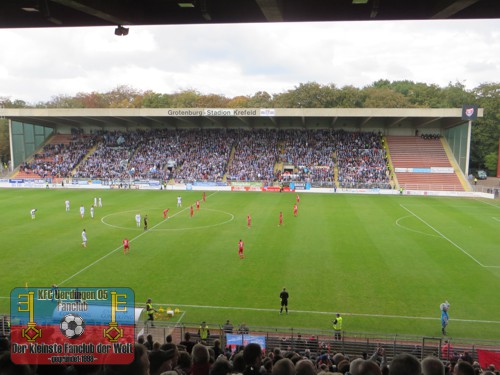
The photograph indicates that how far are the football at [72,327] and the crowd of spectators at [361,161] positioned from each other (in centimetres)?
4871

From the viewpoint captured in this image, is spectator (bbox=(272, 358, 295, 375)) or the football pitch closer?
spectator (bbox=(272, 358, 295, 375))

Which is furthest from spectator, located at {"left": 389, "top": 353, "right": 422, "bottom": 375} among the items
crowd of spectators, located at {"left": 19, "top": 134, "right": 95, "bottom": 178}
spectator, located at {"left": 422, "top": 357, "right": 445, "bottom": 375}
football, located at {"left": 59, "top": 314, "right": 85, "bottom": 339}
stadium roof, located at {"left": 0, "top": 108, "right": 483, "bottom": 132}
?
crowd of spectators, located at {"left": 19, "top": 134, "right": 95, "bottom": 178}

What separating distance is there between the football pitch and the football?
404 inches

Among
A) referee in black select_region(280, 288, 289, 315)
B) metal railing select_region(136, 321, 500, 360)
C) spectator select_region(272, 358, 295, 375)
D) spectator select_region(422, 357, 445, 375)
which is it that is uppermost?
spectator select_region(422, 357, 445, 375)

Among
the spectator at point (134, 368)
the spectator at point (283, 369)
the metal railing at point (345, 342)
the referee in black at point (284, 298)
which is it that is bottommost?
the metal railing at point (345, 342)

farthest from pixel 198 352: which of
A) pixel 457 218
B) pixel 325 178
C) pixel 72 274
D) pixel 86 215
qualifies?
pixel 325 178

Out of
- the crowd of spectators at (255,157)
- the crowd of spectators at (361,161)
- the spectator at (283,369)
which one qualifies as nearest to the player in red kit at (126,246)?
the spectator at (283,369)

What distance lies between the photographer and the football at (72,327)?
534cm

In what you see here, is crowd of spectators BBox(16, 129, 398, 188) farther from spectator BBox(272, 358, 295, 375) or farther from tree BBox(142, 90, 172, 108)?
spectator BBox(272, 358, 295, 375)

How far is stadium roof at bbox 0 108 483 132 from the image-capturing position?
53625mm

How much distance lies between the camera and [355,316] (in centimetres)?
1581

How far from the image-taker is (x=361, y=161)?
2255 inches

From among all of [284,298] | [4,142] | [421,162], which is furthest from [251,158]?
[4,142]

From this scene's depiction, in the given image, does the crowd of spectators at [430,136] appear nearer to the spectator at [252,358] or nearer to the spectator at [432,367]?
the spectator at [252,358]
